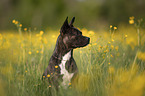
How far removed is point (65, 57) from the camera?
3.13m

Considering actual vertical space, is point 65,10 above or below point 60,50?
above

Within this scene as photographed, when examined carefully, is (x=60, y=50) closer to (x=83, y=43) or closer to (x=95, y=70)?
(x=83, y=43)

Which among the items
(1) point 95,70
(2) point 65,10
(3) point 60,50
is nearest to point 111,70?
(1) point 95,70

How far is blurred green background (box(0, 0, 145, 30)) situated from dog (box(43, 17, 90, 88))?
927 cm

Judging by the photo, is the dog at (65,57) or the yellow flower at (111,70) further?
the dog at (65,57)

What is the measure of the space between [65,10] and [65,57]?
1370 cm

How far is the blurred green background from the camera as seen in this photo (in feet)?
42.1

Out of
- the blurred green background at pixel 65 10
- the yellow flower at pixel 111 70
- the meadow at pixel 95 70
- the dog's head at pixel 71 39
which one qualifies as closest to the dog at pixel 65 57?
the dog's head at pixel 71 39

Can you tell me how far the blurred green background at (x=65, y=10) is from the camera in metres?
12.8

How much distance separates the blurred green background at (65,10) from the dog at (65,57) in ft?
30.4

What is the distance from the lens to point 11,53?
3527mm

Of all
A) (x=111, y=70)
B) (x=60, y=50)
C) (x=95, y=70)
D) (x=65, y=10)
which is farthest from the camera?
(x=65, y=10)

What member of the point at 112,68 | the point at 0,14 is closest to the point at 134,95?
the point at 112,68

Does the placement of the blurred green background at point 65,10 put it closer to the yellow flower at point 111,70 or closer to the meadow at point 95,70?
the meadow at point 95,70
